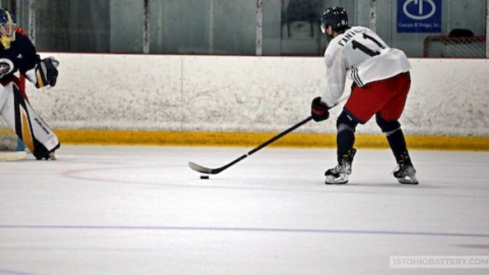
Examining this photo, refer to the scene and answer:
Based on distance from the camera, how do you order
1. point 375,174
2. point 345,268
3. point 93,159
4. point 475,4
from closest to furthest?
point 345,268, point 375,174, point 93,159, point 475,4

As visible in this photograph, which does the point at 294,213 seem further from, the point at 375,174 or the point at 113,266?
the point at 375,174

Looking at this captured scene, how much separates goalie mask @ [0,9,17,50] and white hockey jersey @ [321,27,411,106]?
274 centimetres

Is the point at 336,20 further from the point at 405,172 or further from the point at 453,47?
the point at 453,47

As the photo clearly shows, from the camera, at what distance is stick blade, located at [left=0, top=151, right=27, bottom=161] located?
29.1 feet

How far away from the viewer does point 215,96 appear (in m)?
10.3

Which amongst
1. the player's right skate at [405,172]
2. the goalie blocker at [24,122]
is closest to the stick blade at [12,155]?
the goalie blocker at [24,122]

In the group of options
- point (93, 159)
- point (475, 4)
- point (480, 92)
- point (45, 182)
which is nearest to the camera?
point (45, 182)

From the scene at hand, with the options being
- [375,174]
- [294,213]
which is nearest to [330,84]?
[375,174]

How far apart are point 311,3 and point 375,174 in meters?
9.73

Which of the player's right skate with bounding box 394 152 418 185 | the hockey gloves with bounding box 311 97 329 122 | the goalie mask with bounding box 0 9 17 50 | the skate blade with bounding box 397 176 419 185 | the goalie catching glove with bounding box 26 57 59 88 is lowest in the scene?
the skate blade with bounding box 397 176 419 185
